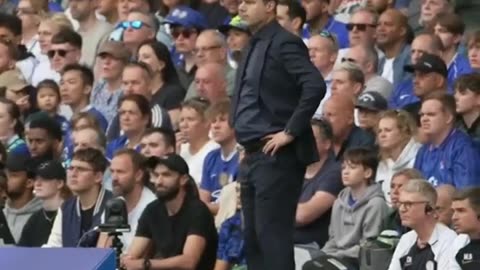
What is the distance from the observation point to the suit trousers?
1111 centimetres

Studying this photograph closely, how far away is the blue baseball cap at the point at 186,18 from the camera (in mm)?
16547

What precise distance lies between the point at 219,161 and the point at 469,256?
2930mm

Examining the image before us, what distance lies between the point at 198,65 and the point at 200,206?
122 inches

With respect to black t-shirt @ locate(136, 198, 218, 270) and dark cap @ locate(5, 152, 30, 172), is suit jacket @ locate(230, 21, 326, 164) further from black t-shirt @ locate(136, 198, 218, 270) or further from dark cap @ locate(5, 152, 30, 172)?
dark cap @ locate(5, 152, 30, 172)

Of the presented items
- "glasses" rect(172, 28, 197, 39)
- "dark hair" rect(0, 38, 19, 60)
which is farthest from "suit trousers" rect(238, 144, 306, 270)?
"dark hair" rect(0, 38, 19, 60)

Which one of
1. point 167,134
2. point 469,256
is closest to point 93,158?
point 167,134

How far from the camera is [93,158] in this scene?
1380 centimetres

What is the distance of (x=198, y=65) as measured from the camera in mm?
15867

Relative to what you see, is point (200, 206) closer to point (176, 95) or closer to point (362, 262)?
point (362, 262)

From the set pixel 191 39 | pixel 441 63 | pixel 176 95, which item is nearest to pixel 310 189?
pixel 441 63

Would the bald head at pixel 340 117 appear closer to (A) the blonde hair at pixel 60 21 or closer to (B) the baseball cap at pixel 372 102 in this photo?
(B) the baseball cap at pixel 372 102

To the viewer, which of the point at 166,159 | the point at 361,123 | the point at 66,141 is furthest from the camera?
the point at 66,141

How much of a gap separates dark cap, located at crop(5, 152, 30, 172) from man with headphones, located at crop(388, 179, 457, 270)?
11.7 feet

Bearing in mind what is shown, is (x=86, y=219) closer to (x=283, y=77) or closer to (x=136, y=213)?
(x=136, y=213)
